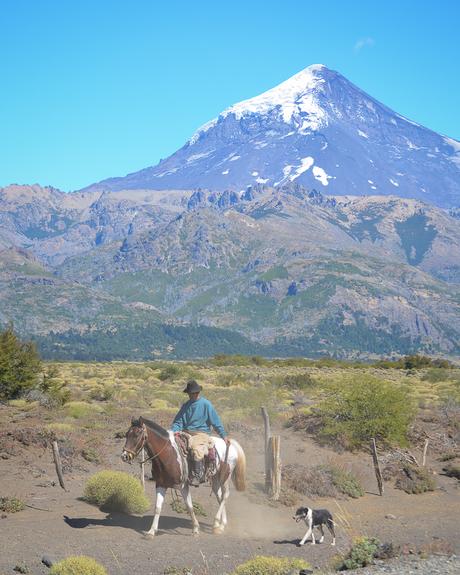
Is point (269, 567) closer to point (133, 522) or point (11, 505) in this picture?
point (133, 522)

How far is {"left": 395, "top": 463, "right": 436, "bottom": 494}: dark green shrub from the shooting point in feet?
83.5

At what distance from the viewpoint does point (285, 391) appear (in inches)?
2035

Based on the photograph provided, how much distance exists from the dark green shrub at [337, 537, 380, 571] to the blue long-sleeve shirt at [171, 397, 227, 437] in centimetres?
420

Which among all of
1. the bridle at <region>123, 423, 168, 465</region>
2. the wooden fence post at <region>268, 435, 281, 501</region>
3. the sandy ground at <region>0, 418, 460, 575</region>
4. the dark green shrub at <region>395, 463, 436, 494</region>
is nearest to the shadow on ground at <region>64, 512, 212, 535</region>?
the sandy ground at <region>0, 418, 460, 575</region>

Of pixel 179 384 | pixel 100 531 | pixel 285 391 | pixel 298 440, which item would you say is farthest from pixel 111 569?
pixel 179 384

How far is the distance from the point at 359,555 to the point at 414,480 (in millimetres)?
10571

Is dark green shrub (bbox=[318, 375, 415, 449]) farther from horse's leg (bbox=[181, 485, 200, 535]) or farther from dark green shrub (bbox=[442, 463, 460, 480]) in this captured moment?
horse's leg (bbox=[181, 485, 200, 535])

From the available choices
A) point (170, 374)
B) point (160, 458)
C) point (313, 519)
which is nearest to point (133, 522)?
point (160, 458)

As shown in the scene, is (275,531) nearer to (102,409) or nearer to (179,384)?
(102,409)

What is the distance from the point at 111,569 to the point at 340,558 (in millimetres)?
4800

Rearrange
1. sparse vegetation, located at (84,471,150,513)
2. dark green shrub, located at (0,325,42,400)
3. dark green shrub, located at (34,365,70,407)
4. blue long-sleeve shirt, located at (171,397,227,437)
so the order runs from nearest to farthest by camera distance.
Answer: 1. blue long-sleeve shirt, located at (171,397,227,437)
2. sparse vegetation, located at (84,471,150,513)
3. dark green shrub, located at (34,365,70,407)
4. dark green shrub, located at (0,325,42,400)

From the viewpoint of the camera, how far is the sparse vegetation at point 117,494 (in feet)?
66.2

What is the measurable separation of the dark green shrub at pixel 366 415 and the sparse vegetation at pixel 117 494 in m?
12.1

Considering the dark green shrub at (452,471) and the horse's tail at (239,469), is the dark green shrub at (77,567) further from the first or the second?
the dark green shrub at (452,471)
